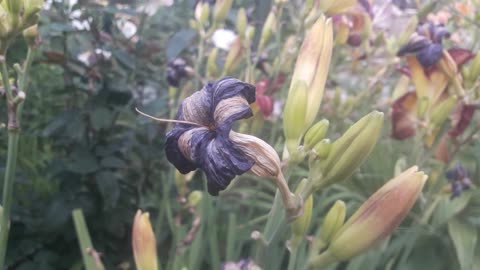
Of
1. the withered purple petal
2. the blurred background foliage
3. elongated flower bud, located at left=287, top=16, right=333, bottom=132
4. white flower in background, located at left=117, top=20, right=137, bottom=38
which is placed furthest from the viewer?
white flower in background, located at left=117, top=20, right=137, bottom=38

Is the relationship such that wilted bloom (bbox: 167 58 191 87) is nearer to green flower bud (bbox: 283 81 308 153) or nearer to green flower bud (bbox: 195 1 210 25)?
green flower bud (bbox: 195 1 210 25)

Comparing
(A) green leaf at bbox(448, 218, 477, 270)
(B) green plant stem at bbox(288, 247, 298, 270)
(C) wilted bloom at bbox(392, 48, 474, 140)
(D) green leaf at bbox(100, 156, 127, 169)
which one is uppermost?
(C) wilted bloom at bbox(392, 48, 474, 140)

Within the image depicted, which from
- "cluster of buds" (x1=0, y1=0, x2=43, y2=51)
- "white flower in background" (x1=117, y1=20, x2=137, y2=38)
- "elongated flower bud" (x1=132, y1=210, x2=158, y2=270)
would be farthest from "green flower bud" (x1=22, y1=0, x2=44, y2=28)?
"white flower in background" (x1=117, y1=20, x2=137, y2=38)

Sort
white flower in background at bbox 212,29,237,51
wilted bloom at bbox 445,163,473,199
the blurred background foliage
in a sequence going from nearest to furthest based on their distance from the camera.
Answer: wilted bloom at bbox 445,163,473,199
the blurred background foliage
white flower in background at bbox 212,29,237,51

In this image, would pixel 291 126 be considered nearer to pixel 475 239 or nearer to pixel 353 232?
pixel 353 232

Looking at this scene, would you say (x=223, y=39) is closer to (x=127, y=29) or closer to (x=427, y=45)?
(x=127, y=29)

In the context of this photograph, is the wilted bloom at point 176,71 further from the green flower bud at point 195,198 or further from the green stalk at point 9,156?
the green stalk at point 9,156
